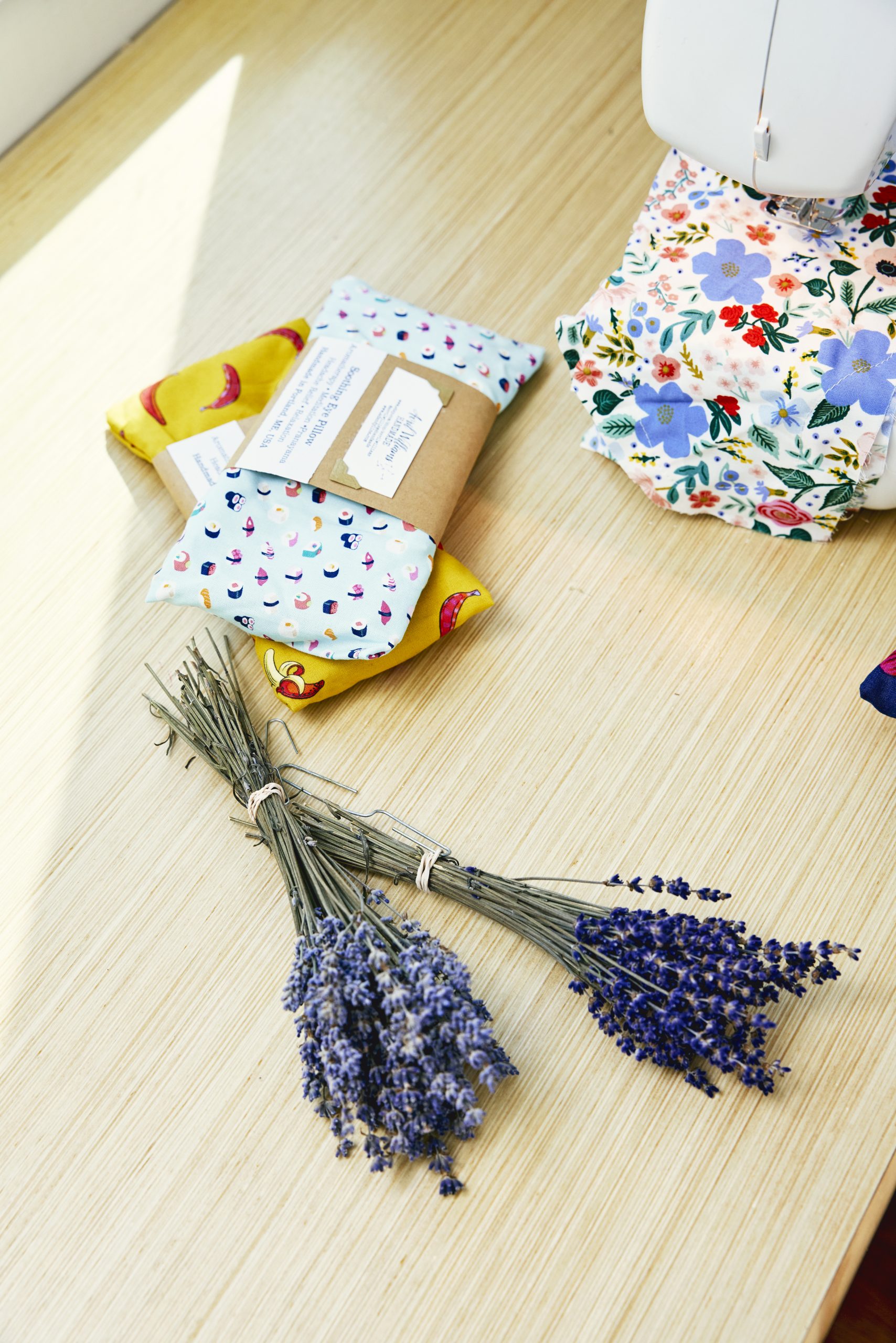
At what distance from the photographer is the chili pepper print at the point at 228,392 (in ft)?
3.73

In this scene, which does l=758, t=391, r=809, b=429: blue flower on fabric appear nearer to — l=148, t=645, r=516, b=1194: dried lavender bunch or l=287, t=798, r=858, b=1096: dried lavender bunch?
l=287, t=798, r=858, b=1096: dried lavender bunch

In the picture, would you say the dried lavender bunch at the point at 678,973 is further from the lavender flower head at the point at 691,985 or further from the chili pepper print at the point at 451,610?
the chili pepper print at the point at 451,610

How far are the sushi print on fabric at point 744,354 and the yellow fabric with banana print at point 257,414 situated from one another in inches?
9.5

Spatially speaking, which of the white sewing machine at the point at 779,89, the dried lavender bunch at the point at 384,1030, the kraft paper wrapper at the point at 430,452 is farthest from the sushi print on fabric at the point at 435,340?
the dried lavender bunch at the point at 384,1030

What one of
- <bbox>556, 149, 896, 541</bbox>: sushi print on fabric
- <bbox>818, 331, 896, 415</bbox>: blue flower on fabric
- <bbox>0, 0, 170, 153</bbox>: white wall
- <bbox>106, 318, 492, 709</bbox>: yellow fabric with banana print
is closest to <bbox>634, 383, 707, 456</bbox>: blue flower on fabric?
<bbox>556, 149, 896, 541</bbox>: sushi print on fabric

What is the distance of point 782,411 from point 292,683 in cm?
53

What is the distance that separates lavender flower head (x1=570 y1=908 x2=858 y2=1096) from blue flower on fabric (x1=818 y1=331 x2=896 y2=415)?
1.56 feet

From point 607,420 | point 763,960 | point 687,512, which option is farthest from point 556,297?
point 763,960

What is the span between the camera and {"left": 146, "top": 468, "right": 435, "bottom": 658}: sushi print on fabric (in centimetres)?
98

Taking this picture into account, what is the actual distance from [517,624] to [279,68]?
92cm

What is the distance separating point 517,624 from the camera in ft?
3.42

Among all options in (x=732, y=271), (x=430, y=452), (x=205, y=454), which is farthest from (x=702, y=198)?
(x=205, y=454)

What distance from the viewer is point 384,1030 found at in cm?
79

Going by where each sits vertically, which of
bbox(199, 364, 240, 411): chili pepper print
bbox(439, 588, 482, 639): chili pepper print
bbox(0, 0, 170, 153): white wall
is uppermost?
bbox(0, 0, 170, 153): white wall
